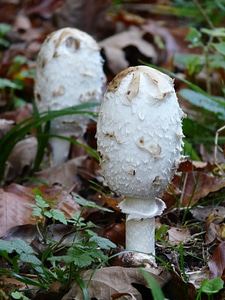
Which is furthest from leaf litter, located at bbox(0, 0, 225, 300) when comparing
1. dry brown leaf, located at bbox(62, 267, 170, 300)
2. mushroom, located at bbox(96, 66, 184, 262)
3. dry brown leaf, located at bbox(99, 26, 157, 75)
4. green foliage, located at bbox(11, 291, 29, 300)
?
dry brown leaf, located at bbox(99, 26, 157, 75)

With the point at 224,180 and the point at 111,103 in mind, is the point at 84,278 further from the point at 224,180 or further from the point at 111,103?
the point at 224,180

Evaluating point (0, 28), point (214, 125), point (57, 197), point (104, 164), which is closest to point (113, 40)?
Answer: point (0, 28)

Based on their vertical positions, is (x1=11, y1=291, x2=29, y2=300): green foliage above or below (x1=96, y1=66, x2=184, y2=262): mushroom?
below

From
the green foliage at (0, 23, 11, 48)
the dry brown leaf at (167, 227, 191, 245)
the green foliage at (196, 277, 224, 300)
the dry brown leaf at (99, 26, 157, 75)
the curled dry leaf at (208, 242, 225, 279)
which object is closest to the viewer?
the green foliage at (196, 277, 224, 300)

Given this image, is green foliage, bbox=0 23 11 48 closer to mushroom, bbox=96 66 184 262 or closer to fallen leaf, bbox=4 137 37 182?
fallen leaf, bbox=4 137 37 182

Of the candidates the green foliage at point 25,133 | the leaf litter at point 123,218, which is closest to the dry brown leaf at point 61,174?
the leaf litter at point 123,218

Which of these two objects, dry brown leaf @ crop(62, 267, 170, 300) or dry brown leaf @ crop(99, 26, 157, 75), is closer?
dry brown leaf @ crop(62, 267, 170, 300)

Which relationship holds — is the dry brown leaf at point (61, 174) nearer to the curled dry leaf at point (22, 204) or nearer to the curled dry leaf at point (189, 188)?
the curled dry leaf at point (22, 204)
